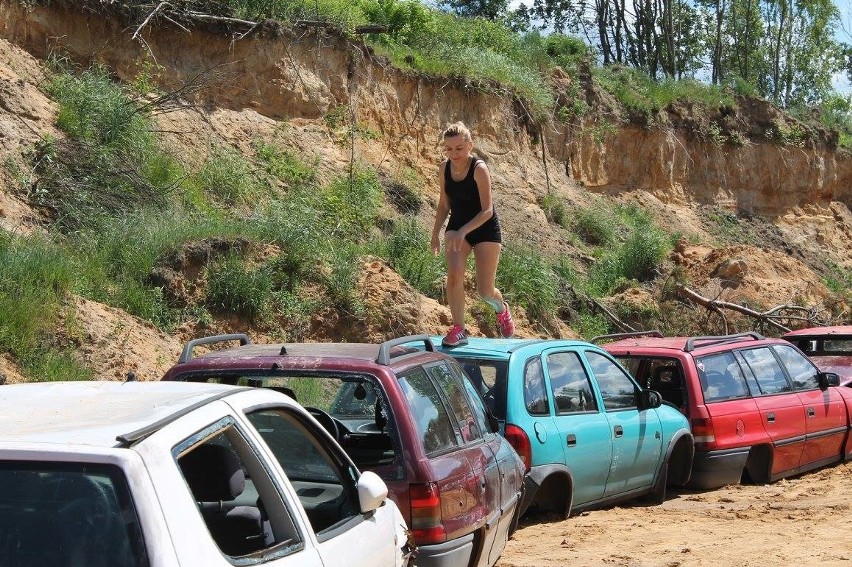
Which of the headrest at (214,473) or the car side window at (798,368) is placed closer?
the headrest at (214,473)

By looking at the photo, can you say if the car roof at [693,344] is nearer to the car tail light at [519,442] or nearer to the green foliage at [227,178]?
the car tail light at [519,442]

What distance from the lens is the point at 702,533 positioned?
27.6 ft

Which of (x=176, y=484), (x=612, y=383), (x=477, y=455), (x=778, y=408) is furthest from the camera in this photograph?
(x=778, y=408)

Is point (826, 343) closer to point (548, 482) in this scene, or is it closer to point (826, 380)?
point (826, 380)

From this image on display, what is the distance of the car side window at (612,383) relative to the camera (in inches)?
357

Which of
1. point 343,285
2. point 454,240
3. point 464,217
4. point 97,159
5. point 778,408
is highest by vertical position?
point 97,159

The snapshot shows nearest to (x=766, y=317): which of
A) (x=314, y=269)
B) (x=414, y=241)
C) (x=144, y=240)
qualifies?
(x=414, y=241)

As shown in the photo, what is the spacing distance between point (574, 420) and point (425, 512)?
9.82 feet

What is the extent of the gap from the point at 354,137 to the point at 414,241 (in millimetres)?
4019

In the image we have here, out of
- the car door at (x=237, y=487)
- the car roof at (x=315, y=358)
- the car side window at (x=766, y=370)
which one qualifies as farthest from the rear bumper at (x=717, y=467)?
the car door at (x=237, y=487)

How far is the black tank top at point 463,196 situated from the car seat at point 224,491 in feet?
20.2

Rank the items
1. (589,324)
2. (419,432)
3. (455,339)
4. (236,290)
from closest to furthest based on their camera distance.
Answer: (419,432) < (455,339) < (236,290) < (589,324)

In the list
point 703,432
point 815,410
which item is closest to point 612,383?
point 703,432

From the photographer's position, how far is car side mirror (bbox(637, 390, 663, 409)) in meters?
9.23
